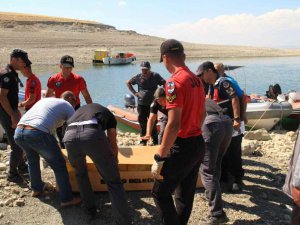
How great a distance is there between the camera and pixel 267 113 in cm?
1016

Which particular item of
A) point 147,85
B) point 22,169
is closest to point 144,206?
Result: point 22,169

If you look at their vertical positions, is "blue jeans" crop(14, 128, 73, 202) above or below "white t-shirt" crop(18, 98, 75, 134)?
below

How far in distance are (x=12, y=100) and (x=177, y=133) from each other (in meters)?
2.82

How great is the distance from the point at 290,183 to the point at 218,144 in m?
1.22

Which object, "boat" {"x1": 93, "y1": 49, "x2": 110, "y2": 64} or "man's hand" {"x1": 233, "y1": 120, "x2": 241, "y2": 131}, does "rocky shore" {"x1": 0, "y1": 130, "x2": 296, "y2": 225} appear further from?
"boat" {"x1": 93, "y1": 49, "x2": 110, "y2": 64}

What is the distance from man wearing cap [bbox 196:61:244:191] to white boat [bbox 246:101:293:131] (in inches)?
198

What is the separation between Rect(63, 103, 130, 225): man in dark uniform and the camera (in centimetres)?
381

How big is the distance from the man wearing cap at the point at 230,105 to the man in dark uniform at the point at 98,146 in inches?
61.4

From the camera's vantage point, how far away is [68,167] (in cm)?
477

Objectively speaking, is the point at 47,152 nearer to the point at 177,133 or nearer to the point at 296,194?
the point at 177,133

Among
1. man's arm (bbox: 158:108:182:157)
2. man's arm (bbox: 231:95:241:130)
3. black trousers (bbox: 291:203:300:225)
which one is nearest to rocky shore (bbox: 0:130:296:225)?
man's arm (bbox: 231:95:241:130)

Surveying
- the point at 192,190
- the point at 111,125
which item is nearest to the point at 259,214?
the point at 192,190

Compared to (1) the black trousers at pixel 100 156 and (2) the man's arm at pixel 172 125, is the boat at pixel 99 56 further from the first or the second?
(2) the man's arm at pixel 172 125

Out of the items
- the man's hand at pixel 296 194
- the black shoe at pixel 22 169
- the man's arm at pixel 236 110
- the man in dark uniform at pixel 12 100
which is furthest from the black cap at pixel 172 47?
the black shoe at pixel 22 169
